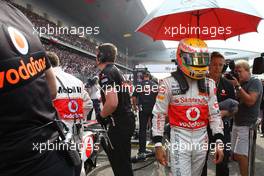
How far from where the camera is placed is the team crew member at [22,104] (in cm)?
107

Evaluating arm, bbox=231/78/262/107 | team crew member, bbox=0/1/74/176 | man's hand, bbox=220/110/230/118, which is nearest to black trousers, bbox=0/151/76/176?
team crew member, bbox=0/1/74/176

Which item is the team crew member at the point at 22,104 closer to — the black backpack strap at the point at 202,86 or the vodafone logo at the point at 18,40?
the vodafone logo at the point at 18,40

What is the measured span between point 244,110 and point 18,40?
3377 millimetres

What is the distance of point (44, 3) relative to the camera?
21828 millimetres

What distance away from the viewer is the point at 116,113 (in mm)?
3129

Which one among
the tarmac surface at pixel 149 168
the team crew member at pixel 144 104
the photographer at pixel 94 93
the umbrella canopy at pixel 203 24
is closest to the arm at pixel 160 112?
the umbrella canopy at pixel 203 24

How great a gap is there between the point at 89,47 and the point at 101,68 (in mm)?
26646

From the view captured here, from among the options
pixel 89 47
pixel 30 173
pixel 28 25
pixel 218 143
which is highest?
pixel 89 47

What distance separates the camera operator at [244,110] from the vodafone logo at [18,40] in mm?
2982

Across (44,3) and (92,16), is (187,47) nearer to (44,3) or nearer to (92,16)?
(44,3)

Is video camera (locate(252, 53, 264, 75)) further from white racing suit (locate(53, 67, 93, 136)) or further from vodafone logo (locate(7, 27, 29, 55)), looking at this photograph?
vodafone logo (locate(7, 27, 29, 55))

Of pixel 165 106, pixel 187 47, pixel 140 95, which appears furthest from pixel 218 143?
pixel 140 95

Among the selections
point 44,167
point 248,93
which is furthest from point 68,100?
point 248,93

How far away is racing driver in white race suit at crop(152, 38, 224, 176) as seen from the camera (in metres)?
→ 2.64
